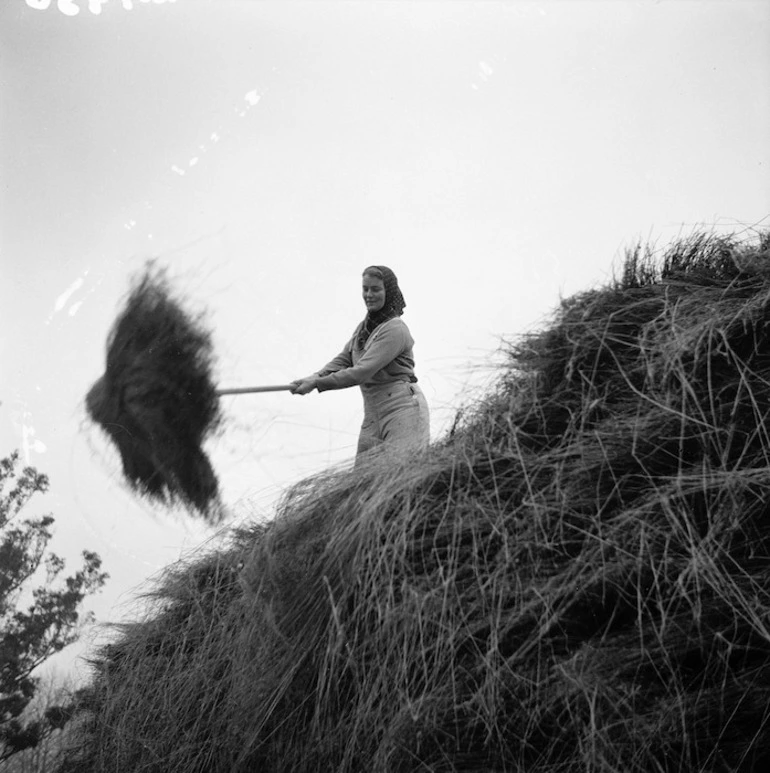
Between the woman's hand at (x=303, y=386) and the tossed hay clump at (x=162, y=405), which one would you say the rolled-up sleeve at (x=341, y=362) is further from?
the tossed hay clump at (x=162, y=405)

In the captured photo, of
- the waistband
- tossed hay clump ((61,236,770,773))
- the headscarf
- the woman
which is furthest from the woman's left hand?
tossed hay clump ((61,236,770,773))

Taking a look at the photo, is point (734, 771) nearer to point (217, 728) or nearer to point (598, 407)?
point (598, 407)

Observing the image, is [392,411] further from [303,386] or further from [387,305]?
[387,305]

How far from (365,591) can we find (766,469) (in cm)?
108

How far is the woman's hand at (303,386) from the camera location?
502cm

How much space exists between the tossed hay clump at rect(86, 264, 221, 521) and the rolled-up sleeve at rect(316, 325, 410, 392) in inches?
23.7

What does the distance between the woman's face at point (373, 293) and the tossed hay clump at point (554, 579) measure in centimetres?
203

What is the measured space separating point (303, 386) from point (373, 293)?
60cm

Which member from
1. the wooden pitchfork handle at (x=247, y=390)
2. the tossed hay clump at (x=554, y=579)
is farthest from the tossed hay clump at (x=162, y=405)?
the tossed hay clump at (x=554, y=579)

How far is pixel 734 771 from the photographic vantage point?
234cm

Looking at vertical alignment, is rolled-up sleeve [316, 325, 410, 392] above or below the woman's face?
below

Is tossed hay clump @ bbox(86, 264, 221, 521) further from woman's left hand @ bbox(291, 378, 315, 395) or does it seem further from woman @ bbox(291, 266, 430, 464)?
woman @ bbox(291, 266, 430, 464)

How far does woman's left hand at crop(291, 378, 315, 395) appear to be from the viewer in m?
5.02

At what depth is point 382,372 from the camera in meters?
5.13
